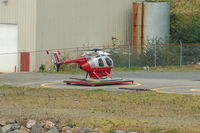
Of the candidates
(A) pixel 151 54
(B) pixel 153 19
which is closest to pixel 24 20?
(A) pixel 151 54

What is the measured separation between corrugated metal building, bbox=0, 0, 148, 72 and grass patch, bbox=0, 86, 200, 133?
38.7ft

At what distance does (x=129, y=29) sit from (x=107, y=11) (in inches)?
109

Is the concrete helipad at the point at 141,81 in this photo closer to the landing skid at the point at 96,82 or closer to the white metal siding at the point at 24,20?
the landing skid at the point at 96,82

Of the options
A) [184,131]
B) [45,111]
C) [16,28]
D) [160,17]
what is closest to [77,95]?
[45,111]

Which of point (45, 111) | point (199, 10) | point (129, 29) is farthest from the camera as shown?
point (199, 10)

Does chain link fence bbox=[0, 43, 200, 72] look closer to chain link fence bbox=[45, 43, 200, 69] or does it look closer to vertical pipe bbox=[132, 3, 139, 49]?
chain link fence bbox=[45, 43, 200, 69]

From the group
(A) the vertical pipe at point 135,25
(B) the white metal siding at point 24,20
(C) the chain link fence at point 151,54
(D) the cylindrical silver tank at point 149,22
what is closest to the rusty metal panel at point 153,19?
(D) the cylindrical silver tank at point 149,22

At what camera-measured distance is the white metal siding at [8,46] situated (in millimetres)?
→ 40719

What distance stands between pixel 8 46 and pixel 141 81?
1085 centimetres

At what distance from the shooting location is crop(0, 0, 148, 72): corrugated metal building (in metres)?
40.2

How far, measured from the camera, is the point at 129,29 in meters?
47.8

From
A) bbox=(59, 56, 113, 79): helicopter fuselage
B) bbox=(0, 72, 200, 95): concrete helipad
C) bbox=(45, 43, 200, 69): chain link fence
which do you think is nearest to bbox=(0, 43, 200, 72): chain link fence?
bbox=(45, 43, 200, 69): chain link fence

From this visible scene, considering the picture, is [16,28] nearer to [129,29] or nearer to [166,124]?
[129,29]

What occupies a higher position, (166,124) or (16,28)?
(16,28)
